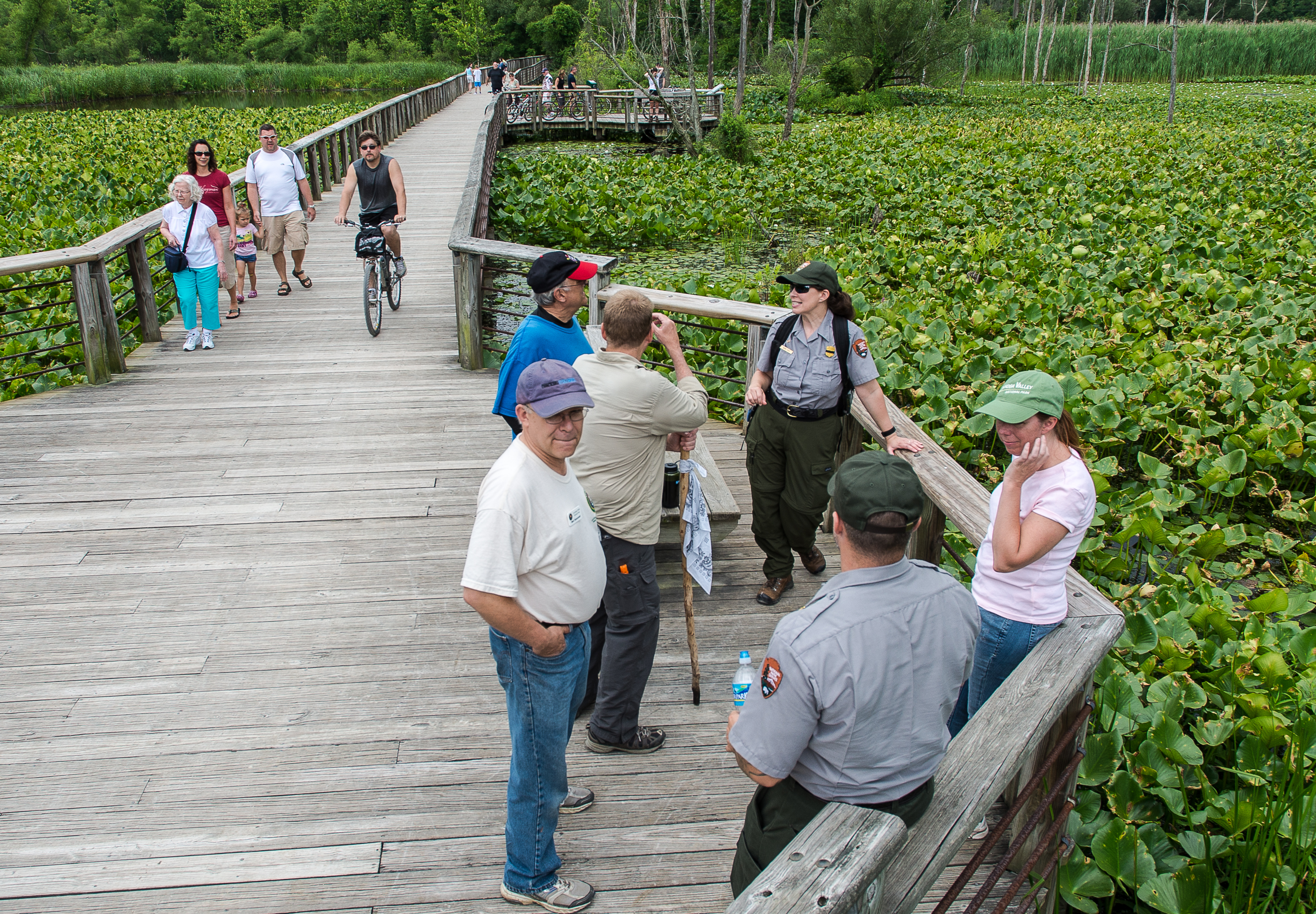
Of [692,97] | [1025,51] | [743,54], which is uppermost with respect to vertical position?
[1025,51]

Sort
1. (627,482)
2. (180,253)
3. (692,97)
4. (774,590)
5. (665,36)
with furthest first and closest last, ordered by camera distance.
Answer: (665,36) → (692,97) → (180,253) → (774,590) → (627,482)

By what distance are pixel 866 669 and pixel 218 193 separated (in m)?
7.50

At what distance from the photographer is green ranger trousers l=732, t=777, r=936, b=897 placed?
6.13 ft

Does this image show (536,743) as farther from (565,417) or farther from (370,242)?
(370,242)

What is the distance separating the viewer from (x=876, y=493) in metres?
1.74

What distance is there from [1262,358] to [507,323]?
300 inches

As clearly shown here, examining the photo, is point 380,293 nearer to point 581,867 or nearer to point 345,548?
point 345,548

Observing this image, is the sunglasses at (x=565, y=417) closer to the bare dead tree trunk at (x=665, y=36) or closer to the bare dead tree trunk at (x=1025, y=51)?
the bare dead tree trunk at (x=665, y=36)

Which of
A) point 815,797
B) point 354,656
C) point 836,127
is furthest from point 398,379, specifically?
point 836,127

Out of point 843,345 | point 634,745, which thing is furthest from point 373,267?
point 634,745

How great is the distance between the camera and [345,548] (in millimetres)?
4625

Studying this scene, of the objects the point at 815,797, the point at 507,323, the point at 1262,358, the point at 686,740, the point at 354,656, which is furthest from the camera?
the point at 507,323

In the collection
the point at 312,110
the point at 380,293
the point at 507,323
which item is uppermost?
the point at 312,110

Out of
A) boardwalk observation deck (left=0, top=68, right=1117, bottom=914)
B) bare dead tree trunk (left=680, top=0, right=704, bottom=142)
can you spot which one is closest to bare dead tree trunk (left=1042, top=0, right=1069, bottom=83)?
bare dead tree trunk (left=680, top=0, right=704, bottom=142)
